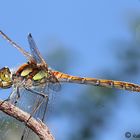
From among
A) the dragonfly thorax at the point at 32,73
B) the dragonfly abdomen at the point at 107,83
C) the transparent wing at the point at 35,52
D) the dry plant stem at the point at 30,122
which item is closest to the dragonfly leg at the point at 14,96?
the dragonfly thorax at the point at 32,73

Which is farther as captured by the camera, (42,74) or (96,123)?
(96,123)

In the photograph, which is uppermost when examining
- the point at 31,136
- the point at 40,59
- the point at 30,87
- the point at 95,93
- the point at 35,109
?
the point at 95,93

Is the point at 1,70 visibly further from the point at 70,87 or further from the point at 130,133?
the point at 130,133

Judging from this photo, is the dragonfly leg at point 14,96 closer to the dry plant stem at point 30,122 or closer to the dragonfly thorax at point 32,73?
the dragonfly thorax at point 32,73

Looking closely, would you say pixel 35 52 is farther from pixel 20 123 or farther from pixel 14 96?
pixel 20 123

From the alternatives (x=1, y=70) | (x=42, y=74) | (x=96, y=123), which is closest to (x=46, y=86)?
(x=42, y=74)

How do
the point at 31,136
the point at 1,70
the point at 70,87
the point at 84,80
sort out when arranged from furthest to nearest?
the point at 84,80, the point at 70,87, the point at 1,70, the point at 31,136

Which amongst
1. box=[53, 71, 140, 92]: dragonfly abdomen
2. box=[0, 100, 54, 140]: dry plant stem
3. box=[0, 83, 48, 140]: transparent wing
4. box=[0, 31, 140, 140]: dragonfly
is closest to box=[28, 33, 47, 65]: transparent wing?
box=[0, 31, 140, 140]: dragonfly
